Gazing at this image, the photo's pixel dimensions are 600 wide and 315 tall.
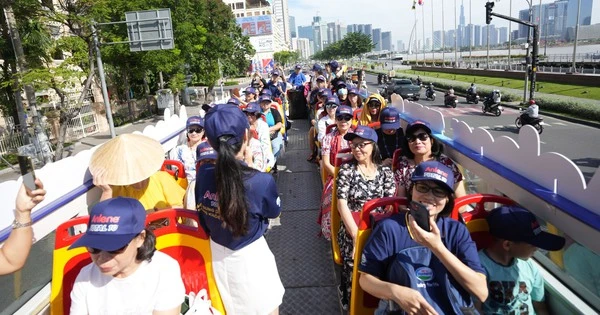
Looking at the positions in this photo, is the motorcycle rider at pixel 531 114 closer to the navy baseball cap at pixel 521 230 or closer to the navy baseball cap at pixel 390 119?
the navy baseball cap at pixel 390 119

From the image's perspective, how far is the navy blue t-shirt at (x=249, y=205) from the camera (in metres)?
1.92

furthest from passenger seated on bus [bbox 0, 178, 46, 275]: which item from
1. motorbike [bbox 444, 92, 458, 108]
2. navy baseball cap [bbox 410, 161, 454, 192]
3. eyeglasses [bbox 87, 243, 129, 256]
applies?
motorbike [bbox 444, 92, 458, 108]

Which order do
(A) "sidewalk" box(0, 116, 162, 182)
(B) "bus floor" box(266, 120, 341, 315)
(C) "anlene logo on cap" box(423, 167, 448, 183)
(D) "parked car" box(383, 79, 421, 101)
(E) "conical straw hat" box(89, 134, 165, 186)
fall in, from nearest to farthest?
(C) "anlene logo on cap" box(423, 167, 448, 183) < (E) "conical straw hat" box(89, 134, 165, 186) < (B) "bus floor" box(266, 120, 341, 315) < (A) "sidewalk" box(0, 116, 162, 182) < (D) "parked car" box(383, 79, 421, 101)

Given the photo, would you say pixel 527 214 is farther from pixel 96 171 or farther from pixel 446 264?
pixel 96 171

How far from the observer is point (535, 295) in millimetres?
2059

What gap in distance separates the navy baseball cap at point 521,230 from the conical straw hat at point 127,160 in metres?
2.20

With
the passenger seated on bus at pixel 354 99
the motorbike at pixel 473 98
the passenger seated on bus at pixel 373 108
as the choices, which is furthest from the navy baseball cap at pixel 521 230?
the motorbike at pixel 473 98

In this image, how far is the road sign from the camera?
12297 mm

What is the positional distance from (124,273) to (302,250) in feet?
7.81

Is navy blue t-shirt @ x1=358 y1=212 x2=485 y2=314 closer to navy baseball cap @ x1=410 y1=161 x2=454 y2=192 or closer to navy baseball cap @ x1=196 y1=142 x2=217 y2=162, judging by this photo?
navy baseball cap @ x1=410 y1=161 x2=454 y2=192

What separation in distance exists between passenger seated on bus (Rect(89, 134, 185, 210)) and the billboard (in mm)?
91463

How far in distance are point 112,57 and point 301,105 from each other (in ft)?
33.9

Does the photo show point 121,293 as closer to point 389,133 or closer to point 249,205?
point 249,205

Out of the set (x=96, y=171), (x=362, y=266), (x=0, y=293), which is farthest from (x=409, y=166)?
(x=0, y=293)
